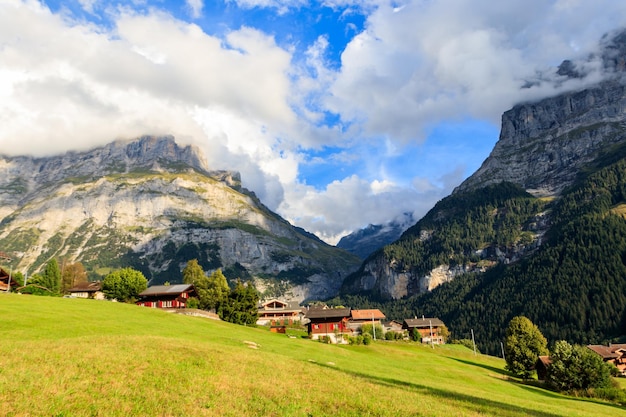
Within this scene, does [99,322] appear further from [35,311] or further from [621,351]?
[621,351]

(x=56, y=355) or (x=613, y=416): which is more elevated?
(x=56, y=355)

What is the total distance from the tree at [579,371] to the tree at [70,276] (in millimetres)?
144174

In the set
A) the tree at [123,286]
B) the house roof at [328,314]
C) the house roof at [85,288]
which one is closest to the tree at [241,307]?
the house roof at [328,314]

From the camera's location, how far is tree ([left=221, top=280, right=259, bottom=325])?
295ft

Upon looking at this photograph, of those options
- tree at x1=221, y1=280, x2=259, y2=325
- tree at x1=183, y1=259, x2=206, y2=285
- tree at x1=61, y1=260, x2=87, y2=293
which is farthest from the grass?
tree at x1=61, y1=260, x2=87, y2=293

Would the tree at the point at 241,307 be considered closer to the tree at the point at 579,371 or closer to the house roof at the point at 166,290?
the house roof at the point at 166,290

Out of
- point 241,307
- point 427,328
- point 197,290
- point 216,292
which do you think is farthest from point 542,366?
point 427,328

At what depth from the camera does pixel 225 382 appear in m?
22.1

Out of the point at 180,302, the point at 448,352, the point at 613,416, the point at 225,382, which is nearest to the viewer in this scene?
the point at 225,382

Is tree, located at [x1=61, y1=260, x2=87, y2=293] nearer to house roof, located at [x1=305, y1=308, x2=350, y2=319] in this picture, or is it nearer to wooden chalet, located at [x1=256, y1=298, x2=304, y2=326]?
wooden chalet, located at [x1=256, y1=298, x2=304, y2=326]

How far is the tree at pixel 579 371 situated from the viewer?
6178 cm

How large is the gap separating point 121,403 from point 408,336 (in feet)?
458

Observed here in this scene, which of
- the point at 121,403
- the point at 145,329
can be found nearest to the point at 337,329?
the point at 145,329

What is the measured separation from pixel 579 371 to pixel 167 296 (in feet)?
306
